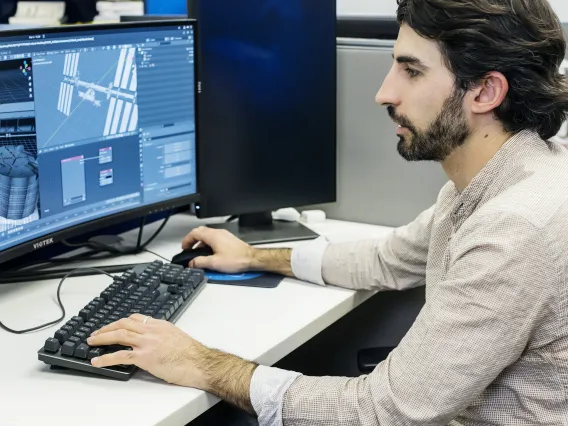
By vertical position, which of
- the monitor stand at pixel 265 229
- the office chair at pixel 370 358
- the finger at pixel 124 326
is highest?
the finger at pixel 124 326

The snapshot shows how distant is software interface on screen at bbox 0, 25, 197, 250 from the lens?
4.27 ft

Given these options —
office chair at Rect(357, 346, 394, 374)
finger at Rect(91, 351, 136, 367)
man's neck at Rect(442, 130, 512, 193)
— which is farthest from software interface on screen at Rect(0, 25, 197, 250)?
man's neck at Rect(442, 130, 512, 193)

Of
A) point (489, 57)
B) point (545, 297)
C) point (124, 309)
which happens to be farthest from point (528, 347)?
point (124, 309)

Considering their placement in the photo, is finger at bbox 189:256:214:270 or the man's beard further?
finger at bbox 189:256:214:270

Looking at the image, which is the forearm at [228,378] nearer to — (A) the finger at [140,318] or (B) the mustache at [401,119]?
(A) the finger at [140,318]

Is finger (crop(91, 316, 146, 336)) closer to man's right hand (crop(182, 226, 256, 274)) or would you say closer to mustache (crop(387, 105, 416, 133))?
man's right hand (crop(182, 226, 256, 274))

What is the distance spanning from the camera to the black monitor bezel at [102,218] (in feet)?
4.26

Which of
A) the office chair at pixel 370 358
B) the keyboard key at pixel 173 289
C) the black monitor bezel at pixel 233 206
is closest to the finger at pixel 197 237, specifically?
the black monitor bezel at pixel 233 206

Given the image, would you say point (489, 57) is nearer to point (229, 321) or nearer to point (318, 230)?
point (229, 321)

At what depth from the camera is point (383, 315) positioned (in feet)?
6.04

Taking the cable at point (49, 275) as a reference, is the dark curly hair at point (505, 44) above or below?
above

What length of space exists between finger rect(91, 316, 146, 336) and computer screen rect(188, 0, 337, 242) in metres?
0.59

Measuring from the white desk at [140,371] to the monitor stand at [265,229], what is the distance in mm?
72

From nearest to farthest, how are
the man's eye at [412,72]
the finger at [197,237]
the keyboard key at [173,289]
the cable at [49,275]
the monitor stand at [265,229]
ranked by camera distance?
the man's eye at [412,72] < the keyboard key at [173,289] < the cable at [49,275] < the finger at [197,237] < the monitor stand at [265,229]
